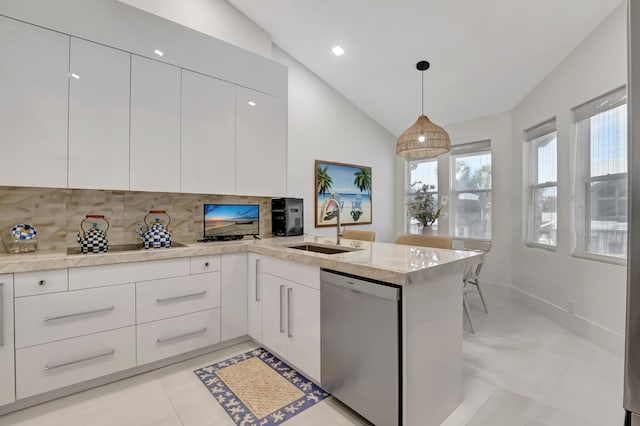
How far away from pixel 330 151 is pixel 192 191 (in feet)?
7.29

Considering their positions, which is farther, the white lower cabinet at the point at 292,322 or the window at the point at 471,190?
the window at the point at 471,190

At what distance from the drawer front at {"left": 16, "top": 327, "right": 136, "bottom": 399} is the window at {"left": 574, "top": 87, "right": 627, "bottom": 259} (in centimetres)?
398

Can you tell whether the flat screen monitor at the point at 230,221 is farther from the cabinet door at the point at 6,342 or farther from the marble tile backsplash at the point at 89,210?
the cabinet door at the point at 6,342

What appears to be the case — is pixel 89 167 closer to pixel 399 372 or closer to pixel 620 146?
pixel 399 372

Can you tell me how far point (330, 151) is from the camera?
14.2 feet

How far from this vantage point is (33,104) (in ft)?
6.48

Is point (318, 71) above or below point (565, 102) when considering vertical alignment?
above

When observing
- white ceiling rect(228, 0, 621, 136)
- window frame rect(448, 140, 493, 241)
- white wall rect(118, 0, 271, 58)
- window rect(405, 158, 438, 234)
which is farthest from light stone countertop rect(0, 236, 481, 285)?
window rect(405, 158, 438, 234)

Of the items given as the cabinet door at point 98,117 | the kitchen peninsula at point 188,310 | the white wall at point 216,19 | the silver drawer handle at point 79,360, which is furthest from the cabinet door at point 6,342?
the white wall at point 216,19

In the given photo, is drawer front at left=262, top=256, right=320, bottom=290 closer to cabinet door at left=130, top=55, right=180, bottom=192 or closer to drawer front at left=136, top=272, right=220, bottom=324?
drawer front at left=136, top=272, right=220, bottom=324

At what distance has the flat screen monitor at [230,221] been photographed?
305cm

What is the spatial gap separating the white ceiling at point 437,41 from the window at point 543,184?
61cm

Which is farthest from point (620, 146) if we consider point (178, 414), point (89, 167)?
point (89, 167)

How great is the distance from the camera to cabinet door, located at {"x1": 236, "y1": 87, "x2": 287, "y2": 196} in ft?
9.57
